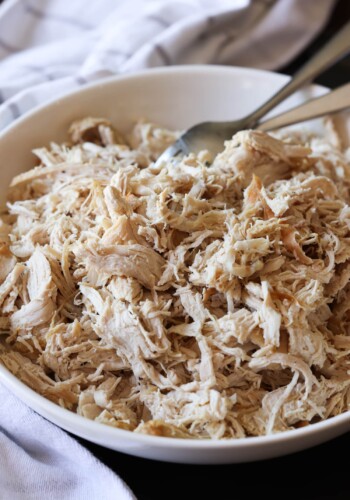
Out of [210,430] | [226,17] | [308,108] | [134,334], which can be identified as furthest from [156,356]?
[226,17]

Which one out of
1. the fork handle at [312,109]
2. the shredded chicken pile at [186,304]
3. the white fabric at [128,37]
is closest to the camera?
the shredded chicken pile at [186,304]

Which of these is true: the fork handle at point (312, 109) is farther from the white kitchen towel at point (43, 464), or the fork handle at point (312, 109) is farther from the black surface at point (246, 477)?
the white kitchen towel at point (43, 464)

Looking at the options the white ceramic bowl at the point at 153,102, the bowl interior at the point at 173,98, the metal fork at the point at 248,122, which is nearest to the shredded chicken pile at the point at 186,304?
the metal fork at the point at 248,122

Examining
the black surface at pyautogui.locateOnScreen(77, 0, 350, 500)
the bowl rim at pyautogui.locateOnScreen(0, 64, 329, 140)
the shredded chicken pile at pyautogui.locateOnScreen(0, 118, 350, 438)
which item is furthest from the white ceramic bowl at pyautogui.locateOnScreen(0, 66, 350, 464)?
the black surface at pyautogui.locateOnScreen(77, 0, 350, 500)

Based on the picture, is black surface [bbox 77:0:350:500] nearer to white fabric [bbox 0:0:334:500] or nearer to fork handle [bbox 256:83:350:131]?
fork handle [bbox 256:83:350:131]

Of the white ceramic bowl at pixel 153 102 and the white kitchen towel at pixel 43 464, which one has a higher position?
the white ceramic bowl at pixel 153 102

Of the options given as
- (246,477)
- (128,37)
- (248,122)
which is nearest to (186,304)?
(246,477)
